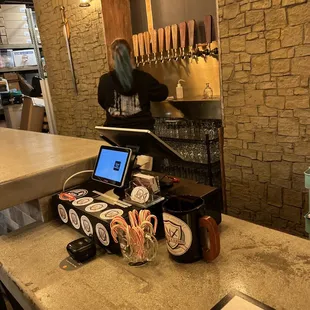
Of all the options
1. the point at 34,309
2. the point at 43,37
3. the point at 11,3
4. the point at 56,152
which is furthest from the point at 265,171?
the point at 11,3

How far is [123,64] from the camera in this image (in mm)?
2949

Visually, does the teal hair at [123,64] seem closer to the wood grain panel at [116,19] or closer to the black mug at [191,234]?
the wood grain panel at [116,19]

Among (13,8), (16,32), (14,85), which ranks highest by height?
(13,8)

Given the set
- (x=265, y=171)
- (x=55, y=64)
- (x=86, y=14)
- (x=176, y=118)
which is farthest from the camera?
(x=55, y=64)

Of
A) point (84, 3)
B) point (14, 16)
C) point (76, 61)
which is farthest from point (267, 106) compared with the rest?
point (14, 16)

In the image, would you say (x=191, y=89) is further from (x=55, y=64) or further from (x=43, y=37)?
(x=43, y=37)

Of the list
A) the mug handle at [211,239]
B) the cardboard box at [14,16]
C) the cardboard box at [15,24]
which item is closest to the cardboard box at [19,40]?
the cardboard box at [15,24]

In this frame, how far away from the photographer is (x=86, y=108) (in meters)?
4.73

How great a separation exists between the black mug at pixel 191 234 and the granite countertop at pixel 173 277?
3cm

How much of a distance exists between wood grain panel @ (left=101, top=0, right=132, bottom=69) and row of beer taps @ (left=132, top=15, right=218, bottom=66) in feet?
0.54

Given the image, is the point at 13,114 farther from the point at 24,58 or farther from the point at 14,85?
the point at 24,58

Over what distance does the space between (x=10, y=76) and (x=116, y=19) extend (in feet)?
13.1

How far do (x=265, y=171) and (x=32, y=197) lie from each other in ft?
6.25

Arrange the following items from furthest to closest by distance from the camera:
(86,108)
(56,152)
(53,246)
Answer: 1. (86,108)
2. (56,152)
3. (53,246)
